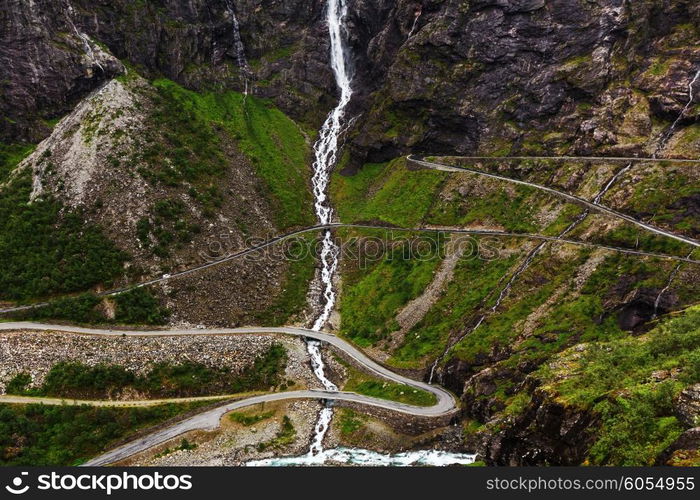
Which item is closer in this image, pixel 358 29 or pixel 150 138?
pixel 150 138

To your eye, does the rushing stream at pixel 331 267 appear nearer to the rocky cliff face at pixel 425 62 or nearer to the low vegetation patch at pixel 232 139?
the rocky cliff face at pixel 425 62

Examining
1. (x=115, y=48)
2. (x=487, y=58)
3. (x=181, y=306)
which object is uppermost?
(x=115, y=48)

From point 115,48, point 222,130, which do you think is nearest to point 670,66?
point 222,130

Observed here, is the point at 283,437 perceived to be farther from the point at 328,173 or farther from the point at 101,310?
the point at 328,173

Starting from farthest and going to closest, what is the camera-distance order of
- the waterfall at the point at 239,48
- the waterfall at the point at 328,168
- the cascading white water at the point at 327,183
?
the waterfall at the point at 239,48 < the waterfall at the point at 328,168 < the cascading white water at the point at 327,183

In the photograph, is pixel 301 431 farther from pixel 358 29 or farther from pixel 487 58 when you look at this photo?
pixel 358 29

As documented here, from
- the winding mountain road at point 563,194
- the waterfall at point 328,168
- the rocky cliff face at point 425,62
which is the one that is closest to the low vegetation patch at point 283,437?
the waterfall at point 328,168
